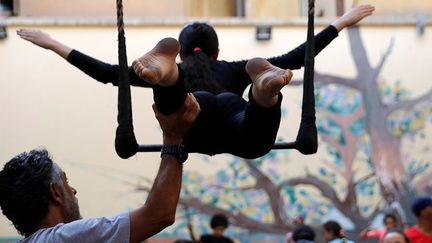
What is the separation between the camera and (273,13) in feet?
34.1

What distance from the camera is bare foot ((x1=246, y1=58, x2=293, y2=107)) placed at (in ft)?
9.53

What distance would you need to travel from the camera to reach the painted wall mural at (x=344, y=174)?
962 cm

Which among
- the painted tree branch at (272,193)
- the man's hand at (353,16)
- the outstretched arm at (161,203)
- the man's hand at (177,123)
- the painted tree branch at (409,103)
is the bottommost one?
the painted tree branch at (272,193)

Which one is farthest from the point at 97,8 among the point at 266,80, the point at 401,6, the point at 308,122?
the point at 266,80

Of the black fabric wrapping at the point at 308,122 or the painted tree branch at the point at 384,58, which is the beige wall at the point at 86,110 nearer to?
the painted tree branch at the point at 384,58

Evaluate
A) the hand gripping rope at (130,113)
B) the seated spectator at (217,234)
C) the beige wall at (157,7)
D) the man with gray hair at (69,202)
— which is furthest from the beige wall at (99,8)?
the man with gray hair at (69,202)

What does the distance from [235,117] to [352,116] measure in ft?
21.7

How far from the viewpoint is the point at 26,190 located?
2.61 meters

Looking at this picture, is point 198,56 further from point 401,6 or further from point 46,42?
point 401,6

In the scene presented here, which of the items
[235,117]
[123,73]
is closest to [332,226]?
[235,117]

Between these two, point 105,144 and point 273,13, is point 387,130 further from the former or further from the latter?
point 105,144

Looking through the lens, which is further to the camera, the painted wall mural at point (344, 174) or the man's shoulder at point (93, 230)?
the painted wall mural at point (344, 174)

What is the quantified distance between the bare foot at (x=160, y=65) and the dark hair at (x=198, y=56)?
1.76ft

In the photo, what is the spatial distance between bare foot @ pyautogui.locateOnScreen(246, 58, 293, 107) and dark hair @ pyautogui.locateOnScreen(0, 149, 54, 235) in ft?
2.27
